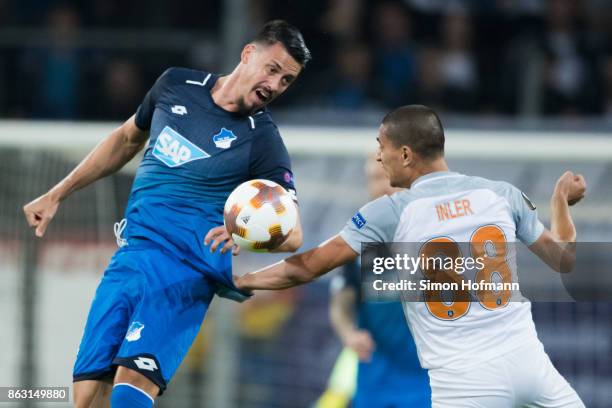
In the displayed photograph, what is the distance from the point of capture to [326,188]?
855 centimetres

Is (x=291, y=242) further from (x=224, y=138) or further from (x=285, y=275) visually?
(x=224, y=138)

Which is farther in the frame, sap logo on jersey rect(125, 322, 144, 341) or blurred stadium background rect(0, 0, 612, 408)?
blurred stadium background rect(0, 0, 612, 408)

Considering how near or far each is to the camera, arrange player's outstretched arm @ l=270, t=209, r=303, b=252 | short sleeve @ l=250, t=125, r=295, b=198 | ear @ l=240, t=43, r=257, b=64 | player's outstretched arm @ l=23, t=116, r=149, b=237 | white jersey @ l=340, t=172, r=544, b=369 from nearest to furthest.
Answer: white jersey @ l=340, t=172, r=544, b=369
player's outstretched arm @ l=270, t=209, r=303, b=252
short sleeve @ l=250, t=125, r=295, b=198
ear @ l=240, t=43, r=257, b=64
player's outstretched arm @ l=23, t=116, r=149, b=237

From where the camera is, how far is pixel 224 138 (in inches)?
215

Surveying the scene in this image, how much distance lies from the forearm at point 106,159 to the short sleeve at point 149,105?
7cm

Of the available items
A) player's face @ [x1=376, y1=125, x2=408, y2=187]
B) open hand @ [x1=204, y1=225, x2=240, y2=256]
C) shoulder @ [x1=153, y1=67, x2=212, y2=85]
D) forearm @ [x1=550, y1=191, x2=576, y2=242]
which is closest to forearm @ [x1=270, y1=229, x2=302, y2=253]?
open hand @ [x1=204, y1=225, x2=240, y2=256]

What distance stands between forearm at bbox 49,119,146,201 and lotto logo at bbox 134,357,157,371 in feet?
3.43

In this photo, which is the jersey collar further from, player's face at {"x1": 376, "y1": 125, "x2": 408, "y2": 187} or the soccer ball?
the soccer ball

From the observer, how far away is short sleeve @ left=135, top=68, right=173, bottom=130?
5.67m

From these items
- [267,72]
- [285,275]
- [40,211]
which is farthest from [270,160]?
[40,211]

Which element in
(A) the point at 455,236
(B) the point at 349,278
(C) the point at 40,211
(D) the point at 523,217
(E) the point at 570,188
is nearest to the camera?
(A) the point at 455,236

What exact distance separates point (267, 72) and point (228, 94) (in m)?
0.27

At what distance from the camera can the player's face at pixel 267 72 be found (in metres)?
5.37

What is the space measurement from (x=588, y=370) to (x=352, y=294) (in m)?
2.08
